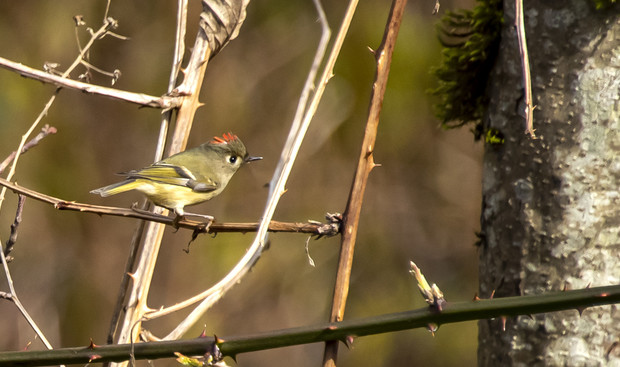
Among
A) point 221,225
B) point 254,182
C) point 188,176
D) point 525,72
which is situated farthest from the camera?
point 254,182

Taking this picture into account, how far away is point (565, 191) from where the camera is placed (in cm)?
161

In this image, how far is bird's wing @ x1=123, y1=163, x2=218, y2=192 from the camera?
87.0 inches

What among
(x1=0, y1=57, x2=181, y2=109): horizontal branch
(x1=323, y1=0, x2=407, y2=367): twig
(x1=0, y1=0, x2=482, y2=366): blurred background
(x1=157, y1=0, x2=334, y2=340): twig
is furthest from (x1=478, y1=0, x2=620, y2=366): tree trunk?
(x1=0, y1=0, x2=482, y2=366): blurred background

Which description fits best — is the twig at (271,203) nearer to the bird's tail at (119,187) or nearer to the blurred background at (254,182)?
the bird's tail at (119,187)

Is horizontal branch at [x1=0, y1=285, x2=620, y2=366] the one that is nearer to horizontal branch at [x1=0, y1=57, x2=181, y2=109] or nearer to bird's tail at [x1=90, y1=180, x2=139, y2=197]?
horizontal branch at [x1=0, y1=57, x2=181, y2=109]

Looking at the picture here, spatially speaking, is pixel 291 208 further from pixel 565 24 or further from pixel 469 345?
pixel 565 24

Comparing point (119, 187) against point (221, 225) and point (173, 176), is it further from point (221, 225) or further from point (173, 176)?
point (221, 225)

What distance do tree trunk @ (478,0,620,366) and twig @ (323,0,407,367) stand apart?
444mm

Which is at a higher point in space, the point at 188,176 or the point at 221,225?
the point at 188,176

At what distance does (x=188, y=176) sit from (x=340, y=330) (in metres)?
1.53

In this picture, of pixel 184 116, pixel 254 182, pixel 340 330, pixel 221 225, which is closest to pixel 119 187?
pixel 184 116

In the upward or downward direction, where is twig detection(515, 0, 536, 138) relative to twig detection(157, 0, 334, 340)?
upward

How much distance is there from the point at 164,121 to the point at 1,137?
3995 millimetres

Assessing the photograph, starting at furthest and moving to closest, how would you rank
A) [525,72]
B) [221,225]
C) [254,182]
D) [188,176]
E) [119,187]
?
[254,182]
[188,176]
[119,187]
[221,225]
[525,72]
